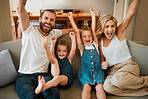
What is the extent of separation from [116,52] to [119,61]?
4.3 inches

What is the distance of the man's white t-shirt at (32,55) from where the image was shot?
150cm

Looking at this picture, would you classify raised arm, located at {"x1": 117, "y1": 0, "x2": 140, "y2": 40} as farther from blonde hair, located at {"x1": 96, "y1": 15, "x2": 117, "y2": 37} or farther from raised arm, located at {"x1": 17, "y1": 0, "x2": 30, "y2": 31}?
raised arm, located at {"x1": 17, "y1": 0, "x2": 30, "y2": 31}

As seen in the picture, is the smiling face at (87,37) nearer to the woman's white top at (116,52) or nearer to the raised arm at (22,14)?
the woman's white top at (116,52)

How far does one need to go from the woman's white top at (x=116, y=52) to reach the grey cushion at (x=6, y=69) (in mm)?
1056

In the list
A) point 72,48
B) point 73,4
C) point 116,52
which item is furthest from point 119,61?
point 73,4

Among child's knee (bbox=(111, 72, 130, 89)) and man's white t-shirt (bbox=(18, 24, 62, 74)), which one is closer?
child's knee (bbox=(111, 72, 130, 89))

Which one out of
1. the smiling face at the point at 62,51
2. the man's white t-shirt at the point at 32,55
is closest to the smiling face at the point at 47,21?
the man's white t-shirt at the point at 32,55

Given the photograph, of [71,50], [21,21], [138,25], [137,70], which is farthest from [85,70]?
[138,25]

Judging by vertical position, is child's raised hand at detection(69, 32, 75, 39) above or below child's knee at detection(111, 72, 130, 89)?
above

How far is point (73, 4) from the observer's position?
22.4 ft

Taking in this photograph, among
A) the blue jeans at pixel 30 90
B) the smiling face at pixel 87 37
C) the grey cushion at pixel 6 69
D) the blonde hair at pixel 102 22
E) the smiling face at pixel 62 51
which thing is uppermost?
the blonde hair at pixel 102 22

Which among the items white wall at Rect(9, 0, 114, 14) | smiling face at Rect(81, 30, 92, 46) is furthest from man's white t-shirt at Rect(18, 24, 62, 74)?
white wall at Rect(9, 0, 114, 14)

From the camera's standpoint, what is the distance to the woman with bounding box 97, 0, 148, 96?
1.32 m

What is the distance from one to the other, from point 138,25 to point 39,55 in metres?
2.44
